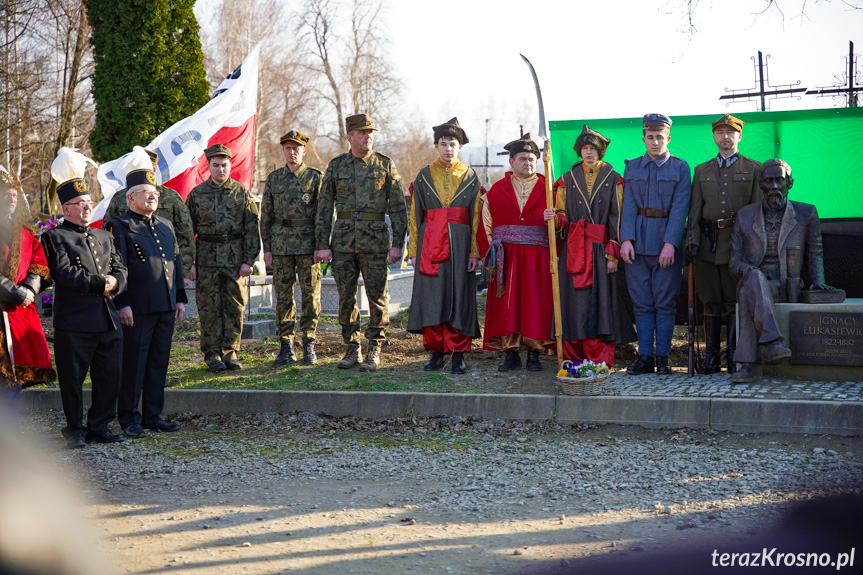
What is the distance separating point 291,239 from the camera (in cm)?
823

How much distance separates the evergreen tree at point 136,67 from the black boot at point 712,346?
14.4m

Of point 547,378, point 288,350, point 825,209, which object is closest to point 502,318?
point 547,378

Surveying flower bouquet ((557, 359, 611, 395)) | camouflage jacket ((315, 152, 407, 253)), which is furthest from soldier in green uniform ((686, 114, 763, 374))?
camouflage jacket ((315, 152, 407, 253))

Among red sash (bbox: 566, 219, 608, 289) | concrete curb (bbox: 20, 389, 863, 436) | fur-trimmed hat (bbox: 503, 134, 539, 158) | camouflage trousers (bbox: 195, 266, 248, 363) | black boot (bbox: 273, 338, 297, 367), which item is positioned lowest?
concrete curb (bbox: 20, 389, 863, 436)

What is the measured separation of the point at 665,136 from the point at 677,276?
50.0 inches

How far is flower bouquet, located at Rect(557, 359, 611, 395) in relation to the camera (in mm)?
6688

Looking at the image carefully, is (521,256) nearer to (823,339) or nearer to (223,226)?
(823,339)

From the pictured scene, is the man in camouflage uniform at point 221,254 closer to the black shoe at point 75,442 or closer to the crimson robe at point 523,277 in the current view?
the black shoe at point 75,442

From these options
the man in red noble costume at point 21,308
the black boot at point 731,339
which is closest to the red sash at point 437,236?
the black boot at point 731,339

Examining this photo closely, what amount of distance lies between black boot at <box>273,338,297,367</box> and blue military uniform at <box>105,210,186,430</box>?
5.18ft

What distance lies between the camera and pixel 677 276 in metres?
7.60

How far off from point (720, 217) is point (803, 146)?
2.19 meters

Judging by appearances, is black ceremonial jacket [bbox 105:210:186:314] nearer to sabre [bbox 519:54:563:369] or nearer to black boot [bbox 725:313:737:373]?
sabre [bbox 519:54:563:369]

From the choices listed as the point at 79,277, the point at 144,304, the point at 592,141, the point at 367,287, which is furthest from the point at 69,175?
the point at 592,141
